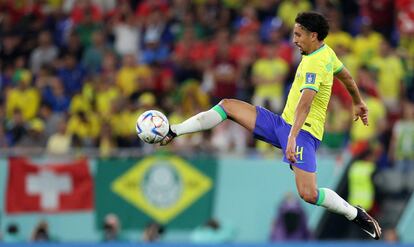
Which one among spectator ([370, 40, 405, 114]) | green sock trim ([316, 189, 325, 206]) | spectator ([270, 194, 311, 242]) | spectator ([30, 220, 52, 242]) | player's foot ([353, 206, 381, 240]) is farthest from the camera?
spectator ([370, 40, 405, 114])

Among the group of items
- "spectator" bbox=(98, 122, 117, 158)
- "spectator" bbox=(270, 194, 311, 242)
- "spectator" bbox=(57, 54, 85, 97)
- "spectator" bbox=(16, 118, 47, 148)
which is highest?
"spectator" bbox=(57, 54, 85, 97)

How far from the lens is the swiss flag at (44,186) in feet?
59.1

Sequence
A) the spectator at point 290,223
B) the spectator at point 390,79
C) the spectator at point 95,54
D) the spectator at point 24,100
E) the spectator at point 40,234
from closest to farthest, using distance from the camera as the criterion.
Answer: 1. the spectator at point 290,223
2. the spectator at point 40,234
3. the spectator at point 390,79
4. the spectator at point 24,100
5. the spectator at point 95,54

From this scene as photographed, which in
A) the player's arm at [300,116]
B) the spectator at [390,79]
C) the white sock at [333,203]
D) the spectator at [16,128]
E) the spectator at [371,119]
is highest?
the spectator at [16,128]

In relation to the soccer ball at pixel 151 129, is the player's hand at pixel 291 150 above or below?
below

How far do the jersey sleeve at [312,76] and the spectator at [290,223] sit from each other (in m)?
6.36

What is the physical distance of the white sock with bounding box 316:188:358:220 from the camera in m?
11.7

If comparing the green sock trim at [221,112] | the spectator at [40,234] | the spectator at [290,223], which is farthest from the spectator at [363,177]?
the green sock trim at [221,112]

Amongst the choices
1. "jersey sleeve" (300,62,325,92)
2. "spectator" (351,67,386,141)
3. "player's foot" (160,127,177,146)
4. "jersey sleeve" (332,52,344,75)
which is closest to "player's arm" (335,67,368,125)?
"jersey sleeve" (332,52,344,75)

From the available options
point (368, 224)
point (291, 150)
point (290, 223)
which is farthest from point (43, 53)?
point (291, 150)

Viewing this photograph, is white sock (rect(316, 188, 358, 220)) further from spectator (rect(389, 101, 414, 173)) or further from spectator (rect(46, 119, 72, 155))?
spectator (rect(46, 119, 72, 155))

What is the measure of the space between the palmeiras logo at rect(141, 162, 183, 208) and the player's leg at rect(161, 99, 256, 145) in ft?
21.4

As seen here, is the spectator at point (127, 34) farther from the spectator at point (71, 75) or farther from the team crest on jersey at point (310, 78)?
the team crest on jersey at point (310, 78)

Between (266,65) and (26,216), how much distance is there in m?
4.54
